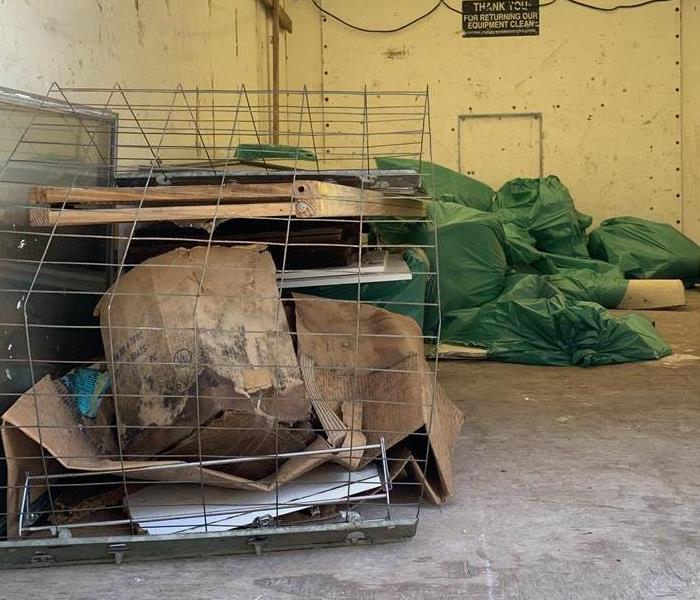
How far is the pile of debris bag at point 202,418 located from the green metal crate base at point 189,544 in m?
0.06

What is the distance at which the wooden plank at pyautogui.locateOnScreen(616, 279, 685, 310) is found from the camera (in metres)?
4.88

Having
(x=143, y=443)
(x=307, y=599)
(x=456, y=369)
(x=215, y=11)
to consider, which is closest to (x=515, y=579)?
(x=307, y=599)

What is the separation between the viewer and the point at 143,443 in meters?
1.80

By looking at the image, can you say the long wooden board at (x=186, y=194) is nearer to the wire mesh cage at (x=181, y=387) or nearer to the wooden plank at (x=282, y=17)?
the wire mesh cage at (x=181, y=387)

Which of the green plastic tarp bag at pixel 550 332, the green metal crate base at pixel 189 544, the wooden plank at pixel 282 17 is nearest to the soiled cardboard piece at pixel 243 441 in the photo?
the green metal crate base at pixel 189 544

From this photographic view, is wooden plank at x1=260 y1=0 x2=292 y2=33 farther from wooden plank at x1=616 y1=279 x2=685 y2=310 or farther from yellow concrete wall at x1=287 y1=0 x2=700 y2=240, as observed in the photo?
wooden plank at x1=616 y1=279 x2=685 y2=310

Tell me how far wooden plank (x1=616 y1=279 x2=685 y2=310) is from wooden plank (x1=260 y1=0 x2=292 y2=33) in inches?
115

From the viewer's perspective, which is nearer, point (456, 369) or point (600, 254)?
point (456, 369)

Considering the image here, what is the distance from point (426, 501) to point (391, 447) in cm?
15

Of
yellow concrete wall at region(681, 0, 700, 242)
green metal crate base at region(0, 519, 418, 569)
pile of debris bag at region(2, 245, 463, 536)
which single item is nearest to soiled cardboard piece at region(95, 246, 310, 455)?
pile of debris bag at region(2, 245, 463, 536)

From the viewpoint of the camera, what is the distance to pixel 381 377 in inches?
83.7

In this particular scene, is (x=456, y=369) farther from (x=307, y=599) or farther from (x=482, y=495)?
(x=307, y=599)

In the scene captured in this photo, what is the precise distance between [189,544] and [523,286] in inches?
102

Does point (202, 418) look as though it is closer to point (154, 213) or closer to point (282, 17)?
point (154, 213)
